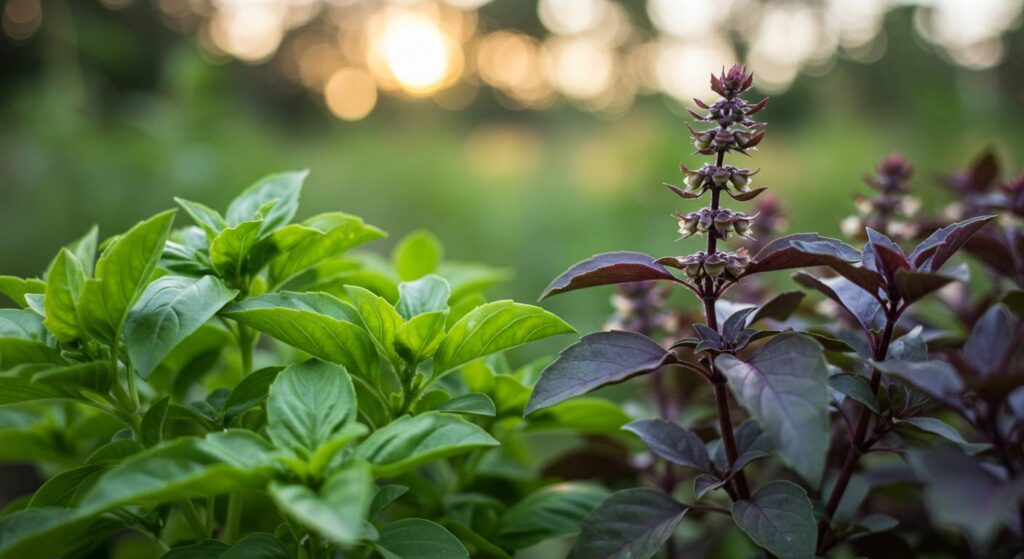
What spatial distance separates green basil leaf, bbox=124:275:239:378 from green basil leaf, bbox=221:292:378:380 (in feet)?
0.07

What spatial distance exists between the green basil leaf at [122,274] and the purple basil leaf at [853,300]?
0.52 meters

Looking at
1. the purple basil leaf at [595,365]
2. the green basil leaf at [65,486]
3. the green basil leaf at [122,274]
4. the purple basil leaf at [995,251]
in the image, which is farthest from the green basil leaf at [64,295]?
the purple basil leaf at [995,251]

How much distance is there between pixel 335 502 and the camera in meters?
0.49

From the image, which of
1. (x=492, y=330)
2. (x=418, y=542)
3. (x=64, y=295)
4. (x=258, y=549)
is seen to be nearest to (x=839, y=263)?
(x=492, y=330)

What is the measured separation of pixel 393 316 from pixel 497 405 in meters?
0.19

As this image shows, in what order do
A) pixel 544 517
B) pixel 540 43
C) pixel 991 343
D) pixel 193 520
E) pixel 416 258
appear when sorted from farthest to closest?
pixel 540 43 < pixel 416 258 < pixel 544 517 < pixel 193 520 < pixel 991 343

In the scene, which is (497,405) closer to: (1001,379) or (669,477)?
(669,477)

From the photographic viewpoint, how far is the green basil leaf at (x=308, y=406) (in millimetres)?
589

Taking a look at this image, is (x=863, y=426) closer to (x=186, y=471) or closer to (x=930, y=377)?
(x=930, y=377)

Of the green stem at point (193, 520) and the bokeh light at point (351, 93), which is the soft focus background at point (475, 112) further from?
the green stem at point (193, 520)

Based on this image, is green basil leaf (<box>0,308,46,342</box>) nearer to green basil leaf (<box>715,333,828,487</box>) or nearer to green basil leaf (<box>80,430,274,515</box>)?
green basil leaf (<box>80,430,274,515</box>)

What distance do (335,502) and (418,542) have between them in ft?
0.47

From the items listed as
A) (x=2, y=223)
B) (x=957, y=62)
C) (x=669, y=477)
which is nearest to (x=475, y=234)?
(x=2, y=223)

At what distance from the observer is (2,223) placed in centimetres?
307
